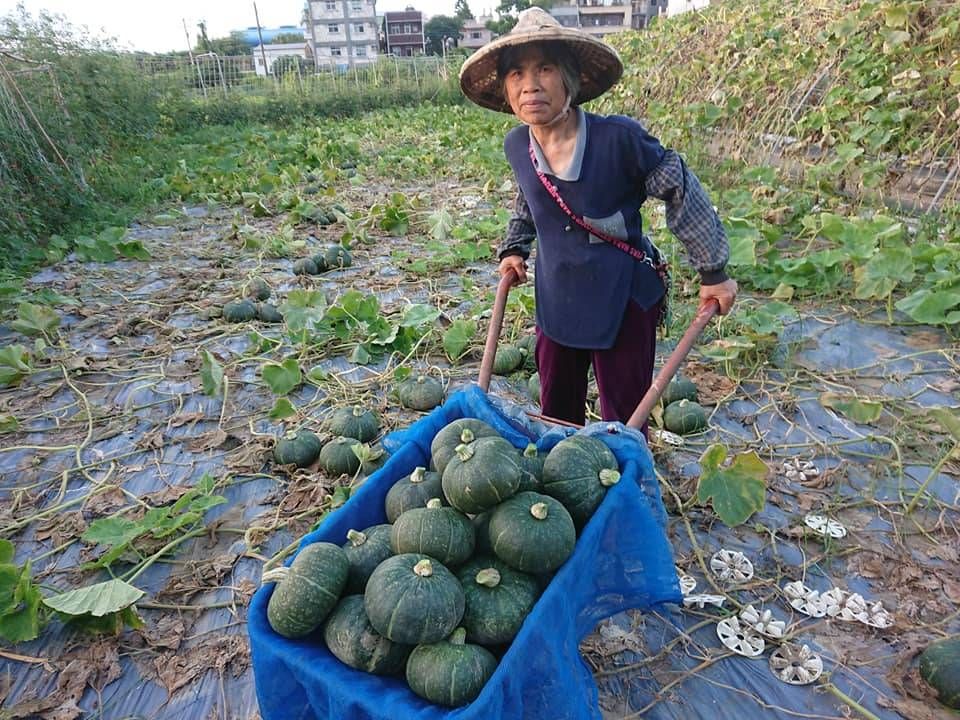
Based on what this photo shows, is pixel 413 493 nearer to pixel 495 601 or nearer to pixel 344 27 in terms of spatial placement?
pixel 495 601

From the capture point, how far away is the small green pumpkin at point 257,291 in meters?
5.24

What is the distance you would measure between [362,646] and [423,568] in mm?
245

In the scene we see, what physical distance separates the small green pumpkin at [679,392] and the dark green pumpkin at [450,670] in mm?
2204

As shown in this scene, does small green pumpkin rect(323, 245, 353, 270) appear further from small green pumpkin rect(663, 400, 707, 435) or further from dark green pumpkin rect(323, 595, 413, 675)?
dark green pumpkin rect(323, 595, 413, 675)

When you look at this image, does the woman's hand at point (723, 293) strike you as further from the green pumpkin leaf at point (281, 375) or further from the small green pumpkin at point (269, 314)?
the small green pumpkin at point (269, 314)

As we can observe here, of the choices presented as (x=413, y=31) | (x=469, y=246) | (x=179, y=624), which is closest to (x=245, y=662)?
(x=179, y=624)

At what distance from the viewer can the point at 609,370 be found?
102 inches

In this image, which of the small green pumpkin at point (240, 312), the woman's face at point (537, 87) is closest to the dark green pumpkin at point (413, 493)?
the woman's face at point (537, 87)

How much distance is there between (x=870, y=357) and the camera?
3.78 m

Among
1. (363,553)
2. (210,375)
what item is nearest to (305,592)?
(363,553)

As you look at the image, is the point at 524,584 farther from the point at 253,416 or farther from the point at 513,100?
the point at 253,416

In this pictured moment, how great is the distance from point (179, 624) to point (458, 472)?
1411mm

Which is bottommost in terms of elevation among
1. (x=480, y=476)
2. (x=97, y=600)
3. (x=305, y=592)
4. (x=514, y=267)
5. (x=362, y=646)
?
(x=97, y=600)

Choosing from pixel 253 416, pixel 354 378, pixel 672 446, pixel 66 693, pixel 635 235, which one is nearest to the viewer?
pixel 66 693
